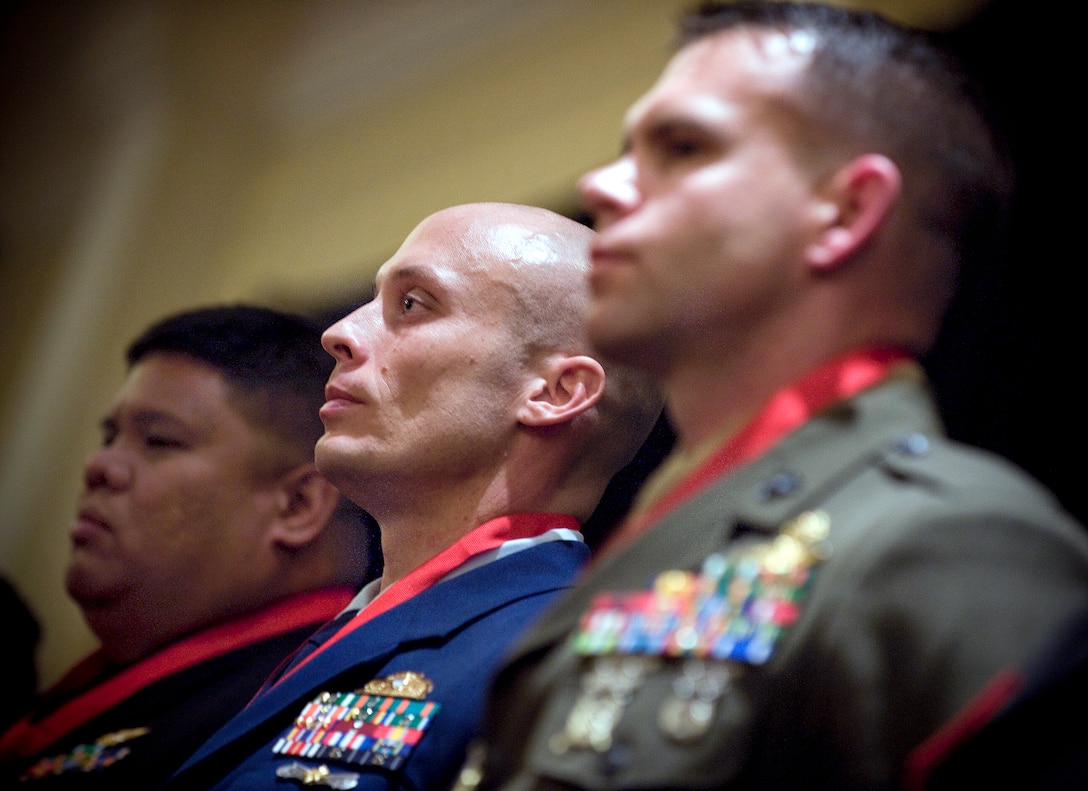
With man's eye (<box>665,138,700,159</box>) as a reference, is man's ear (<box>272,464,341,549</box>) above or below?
below

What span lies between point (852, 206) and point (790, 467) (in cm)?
26

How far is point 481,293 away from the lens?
5.38ft

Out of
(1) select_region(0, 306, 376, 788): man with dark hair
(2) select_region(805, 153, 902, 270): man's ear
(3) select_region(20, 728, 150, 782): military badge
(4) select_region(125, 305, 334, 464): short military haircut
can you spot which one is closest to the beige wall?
(4) select_region(125, 305, 334, 464): short military haircut

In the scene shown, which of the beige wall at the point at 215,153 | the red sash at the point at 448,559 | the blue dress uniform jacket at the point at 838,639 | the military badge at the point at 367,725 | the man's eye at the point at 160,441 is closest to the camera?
the blue dress uniform jacket at the point at 838,639

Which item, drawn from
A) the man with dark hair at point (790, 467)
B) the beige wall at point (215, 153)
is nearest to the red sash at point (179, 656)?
the man with dark hair at point (790, 467)

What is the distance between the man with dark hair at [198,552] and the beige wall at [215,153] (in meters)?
1.69

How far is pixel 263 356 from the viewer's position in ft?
7.36

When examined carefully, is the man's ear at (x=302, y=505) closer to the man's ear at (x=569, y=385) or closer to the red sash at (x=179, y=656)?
the red sash at (x=179, y=656)

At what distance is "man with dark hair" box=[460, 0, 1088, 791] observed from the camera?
0.86 m

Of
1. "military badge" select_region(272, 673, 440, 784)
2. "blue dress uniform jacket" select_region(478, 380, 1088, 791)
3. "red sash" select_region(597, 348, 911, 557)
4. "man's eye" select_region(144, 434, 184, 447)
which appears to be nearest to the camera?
"blue dress uniform jacket" select_region(478, 380, 1088, 791)

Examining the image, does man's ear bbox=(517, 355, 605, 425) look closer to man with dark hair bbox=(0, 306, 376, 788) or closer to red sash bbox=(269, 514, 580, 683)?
red sash bbox=(269, 514, 580, 683)

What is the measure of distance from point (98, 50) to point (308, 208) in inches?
48.5

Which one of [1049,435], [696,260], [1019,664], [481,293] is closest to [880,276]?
[696,260]

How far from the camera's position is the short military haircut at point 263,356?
2.17 meters
